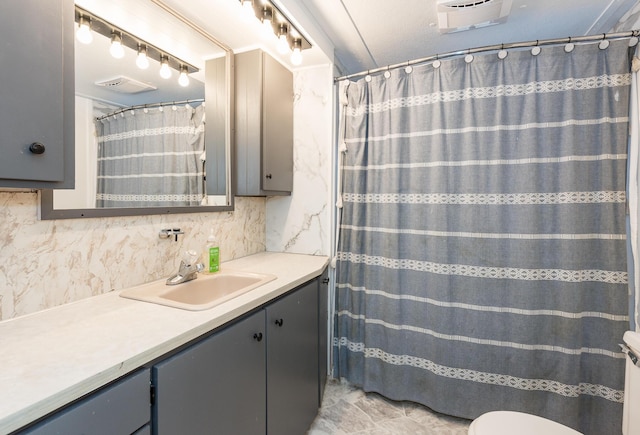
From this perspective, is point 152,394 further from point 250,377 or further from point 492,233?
point 492,233

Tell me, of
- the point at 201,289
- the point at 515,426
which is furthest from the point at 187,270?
the point at 515,426

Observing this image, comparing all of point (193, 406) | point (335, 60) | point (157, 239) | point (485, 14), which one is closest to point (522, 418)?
point (193, 406)

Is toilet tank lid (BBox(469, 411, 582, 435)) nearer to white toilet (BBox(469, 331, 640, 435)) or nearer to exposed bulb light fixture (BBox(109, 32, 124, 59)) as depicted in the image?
white toilet (BBox(469, 331, 640, 435))

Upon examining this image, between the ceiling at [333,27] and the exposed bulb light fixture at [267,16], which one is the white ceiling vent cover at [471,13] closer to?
the ceiling at [333,27]

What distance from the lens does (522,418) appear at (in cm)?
119

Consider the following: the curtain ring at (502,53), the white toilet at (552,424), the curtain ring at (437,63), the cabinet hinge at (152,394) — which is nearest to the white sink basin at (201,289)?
the cabinet hinge at (152,394)

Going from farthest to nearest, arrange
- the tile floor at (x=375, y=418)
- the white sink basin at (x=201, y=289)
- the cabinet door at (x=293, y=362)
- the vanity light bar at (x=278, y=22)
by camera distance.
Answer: the tile floor at (x=375, y=418), the vanity light bar at (x=278, y=22), the cabinet door at (x=293, y=362), the white sink basin at (x=201, y=289)

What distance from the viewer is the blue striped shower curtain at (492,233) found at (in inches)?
59.1

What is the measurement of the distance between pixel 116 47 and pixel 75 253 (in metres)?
0.88

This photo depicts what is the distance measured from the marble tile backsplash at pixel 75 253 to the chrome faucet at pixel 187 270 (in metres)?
0.12

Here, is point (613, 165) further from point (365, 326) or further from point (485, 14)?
point (365, 326)

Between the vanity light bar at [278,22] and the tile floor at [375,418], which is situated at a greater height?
the vanity light bar at [278,22]

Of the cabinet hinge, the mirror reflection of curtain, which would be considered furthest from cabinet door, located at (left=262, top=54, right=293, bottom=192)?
the cabinet hinge

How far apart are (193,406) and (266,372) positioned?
394mm
